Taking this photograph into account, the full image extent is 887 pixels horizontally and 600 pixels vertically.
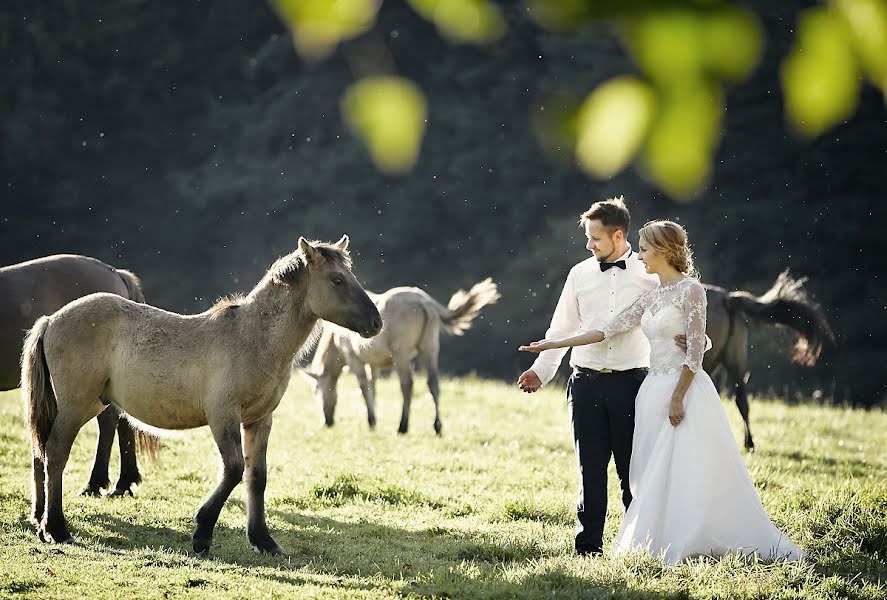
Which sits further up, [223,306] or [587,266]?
[587,266]

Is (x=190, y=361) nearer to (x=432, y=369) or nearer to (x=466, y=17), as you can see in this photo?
(x=466, y=17)

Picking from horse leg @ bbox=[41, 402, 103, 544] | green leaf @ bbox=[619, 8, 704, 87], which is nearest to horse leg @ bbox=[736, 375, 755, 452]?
horse leg @ bbox=[41, 402, 103, 544]

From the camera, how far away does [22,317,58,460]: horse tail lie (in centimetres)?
626

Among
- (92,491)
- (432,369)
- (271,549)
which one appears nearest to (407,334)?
(432,369)

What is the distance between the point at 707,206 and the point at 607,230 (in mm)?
21524

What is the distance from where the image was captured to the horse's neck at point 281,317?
6.22m

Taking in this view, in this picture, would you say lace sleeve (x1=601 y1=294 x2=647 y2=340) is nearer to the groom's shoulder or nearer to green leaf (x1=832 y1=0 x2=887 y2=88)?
the groom's shoulder

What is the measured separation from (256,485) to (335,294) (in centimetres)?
130

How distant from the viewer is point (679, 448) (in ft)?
18.9

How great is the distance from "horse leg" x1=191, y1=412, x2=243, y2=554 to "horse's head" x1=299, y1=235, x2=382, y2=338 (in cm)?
91

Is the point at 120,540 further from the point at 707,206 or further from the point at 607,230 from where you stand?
the point at 707,206

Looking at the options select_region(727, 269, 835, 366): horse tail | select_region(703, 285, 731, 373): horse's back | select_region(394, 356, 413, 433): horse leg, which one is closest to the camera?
select_region(727, 269, 835, 366): horse tail

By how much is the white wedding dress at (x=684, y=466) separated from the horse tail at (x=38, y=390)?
Result: 11.7 feet

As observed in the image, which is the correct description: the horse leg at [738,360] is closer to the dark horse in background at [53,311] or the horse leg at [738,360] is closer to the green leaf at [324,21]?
the dark horse in background at [53,311]
